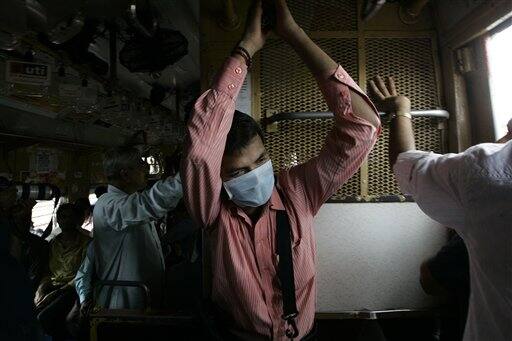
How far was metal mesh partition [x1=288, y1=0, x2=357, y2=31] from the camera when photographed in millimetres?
1954

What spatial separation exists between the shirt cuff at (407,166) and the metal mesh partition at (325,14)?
1.04 meters

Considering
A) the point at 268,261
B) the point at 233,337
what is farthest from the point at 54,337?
the point at 268,261

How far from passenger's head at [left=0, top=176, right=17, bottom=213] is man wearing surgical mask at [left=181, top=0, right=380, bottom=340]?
3947 millimetres

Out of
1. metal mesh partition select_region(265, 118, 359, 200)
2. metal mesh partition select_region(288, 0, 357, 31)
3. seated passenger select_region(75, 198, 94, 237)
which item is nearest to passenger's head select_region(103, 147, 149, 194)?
metal mesh partition select_region(265, 118, 359, 200)

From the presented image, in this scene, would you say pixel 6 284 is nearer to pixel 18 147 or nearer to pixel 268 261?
pixel 268 261

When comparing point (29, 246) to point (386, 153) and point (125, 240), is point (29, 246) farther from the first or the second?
point (386, 153)

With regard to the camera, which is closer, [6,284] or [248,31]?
[248,31]

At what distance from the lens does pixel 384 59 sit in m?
1.94

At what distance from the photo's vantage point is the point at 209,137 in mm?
1242

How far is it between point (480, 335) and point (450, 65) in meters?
1.44

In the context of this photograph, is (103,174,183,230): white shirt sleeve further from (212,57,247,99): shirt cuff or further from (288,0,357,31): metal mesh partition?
(288,0,357,31): metal mesh partition

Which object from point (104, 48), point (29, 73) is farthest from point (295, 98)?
point (104, 48)

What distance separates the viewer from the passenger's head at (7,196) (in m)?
4.05

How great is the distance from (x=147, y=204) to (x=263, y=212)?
1.05 metres
